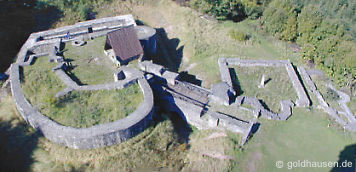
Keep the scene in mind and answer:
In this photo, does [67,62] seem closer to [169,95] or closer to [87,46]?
[87,46]

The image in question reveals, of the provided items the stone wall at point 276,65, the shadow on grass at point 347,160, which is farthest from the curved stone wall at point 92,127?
the shadow on grass at point 347,160

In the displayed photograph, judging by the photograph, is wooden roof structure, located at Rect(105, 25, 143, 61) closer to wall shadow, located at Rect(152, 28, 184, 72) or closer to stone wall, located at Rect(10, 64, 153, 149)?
wall shadow, located at Rect(152, 28, 184, 72)

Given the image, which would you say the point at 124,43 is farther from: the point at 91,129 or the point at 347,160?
the point at 347,160

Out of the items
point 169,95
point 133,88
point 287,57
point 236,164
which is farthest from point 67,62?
point 287,57

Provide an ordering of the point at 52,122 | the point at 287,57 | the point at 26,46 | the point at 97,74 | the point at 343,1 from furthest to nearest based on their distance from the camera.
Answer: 1. the point at 343,1
2. the point at 287,57
3. the point at 26,46
4. the point at 97,74
5. the point at 52,122

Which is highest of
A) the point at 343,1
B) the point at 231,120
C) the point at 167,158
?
the point at 343,1

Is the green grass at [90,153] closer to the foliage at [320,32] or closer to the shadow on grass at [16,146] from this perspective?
the shadow on grass at [16,146]

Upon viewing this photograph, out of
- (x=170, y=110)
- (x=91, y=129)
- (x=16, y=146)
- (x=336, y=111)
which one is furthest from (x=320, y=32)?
(x=16, y=146)
